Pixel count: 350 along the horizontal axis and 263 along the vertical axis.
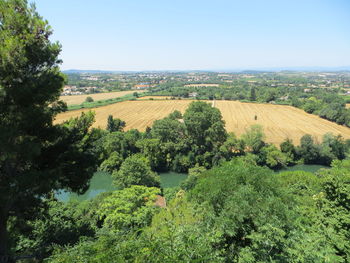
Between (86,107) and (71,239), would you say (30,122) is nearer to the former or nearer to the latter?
(71,239)

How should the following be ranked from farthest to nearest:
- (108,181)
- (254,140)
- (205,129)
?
(254,140), (205,129), (108,181)

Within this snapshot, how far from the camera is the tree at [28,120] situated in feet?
17.1

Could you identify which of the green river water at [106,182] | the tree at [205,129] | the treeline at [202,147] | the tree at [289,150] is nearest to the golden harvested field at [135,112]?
the treeline at [202,147]

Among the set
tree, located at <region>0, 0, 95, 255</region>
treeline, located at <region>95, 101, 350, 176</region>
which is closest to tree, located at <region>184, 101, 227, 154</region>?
Answer: treeline, located at <region>95, 101, 350, 176</region>

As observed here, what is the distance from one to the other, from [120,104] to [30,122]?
57.9 meters

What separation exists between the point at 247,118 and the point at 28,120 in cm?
4741

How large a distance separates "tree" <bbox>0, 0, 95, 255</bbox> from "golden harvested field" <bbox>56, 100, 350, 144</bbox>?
34059mm

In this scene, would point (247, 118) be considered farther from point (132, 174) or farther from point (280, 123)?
point (132, 174)


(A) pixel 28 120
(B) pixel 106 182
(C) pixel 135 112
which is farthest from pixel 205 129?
(C) pixel 135 112

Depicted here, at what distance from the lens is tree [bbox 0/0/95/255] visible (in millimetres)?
5226

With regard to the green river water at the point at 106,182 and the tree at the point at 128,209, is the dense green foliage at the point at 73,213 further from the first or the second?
the green river water at the point at 106,182

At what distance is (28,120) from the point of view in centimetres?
584

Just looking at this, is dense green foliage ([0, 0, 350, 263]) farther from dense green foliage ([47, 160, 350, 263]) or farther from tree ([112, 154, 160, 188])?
tree ([112, 154, 160, 188])

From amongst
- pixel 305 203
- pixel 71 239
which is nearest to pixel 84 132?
pixel 71 239
